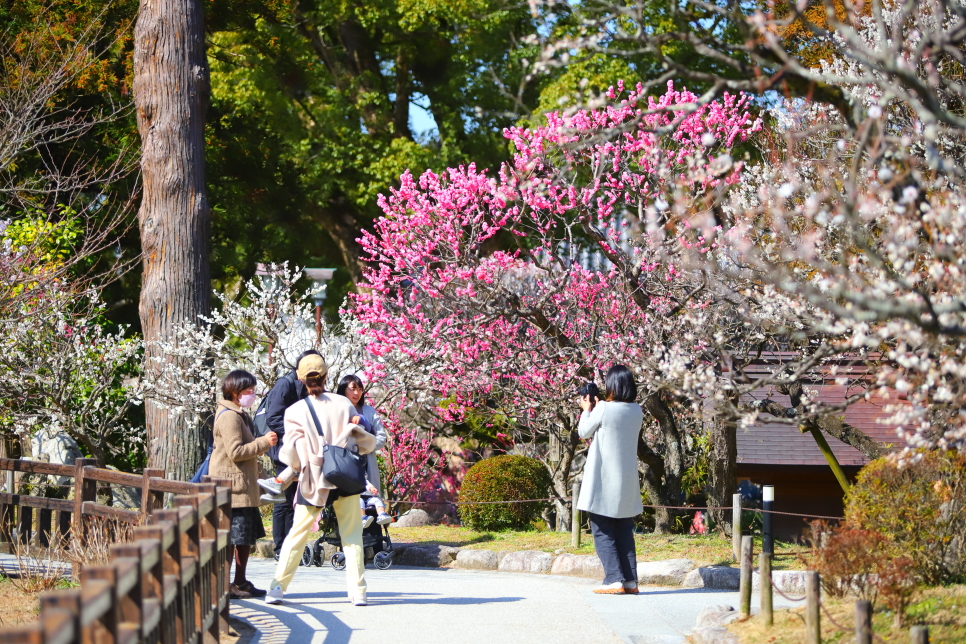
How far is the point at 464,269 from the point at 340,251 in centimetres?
1450

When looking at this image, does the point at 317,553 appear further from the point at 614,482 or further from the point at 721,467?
the point at 721,467

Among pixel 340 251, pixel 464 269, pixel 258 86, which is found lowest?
pixel 464 269

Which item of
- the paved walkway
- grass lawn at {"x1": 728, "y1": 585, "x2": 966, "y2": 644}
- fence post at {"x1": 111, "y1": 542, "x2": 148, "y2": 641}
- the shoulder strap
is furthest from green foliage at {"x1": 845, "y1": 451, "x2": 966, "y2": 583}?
fence post at {"x1": 111, "y1": 542, "x2": 148, "y2": 641}

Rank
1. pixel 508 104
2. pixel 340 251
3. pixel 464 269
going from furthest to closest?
1. pixel 340 251
2. pixel 508 104
3. pixel 464 269

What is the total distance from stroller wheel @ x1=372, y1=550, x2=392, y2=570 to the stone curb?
41.1 inches

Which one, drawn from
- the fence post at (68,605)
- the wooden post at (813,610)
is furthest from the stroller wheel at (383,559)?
the fence post at (68,605)

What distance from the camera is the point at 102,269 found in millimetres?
17375

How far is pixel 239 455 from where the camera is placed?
720cm

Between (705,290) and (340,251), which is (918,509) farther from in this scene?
(340,251)

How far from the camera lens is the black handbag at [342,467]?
23.0 feet

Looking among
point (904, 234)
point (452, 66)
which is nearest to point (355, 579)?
point (904, 234)

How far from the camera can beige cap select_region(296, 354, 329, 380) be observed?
721 centimetres

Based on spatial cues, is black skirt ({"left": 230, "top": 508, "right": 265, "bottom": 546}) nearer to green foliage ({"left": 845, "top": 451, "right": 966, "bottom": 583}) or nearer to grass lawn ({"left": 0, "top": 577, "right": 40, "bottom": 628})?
grass lawn ({"left": 0, "top": 577, "right": 40, "bottom": 628})

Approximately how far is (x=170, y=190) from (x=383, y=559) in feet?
16.5
